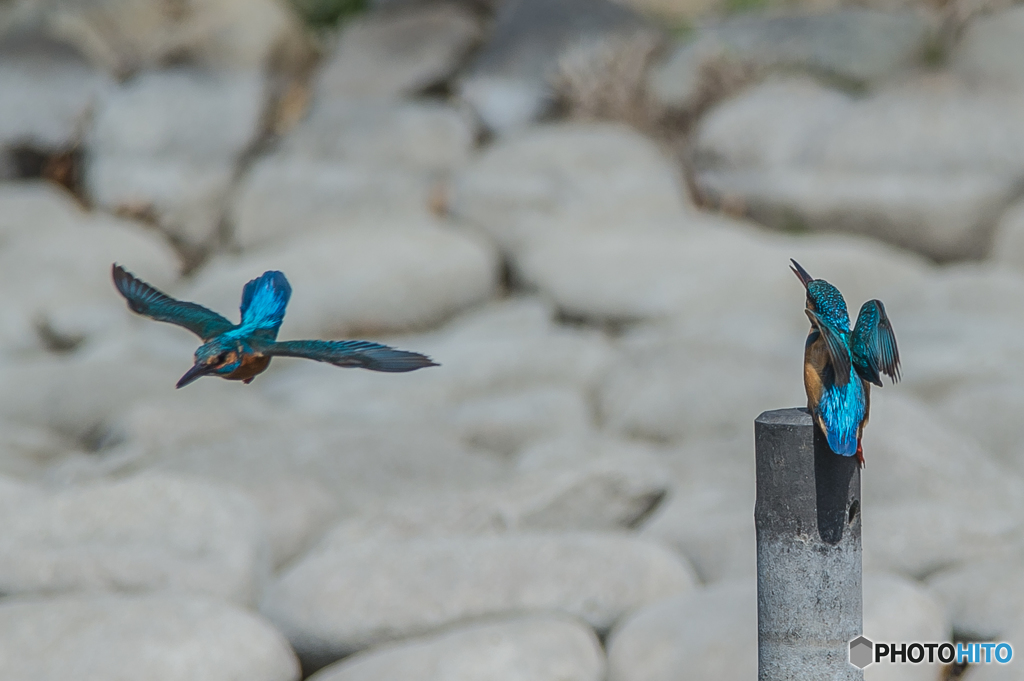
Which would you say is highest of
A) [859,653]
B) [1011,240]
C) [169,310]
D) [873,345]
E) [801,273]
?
[169,310]

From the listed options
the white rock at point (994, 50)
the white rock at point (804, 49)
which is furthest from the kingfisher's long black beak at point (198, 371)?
the white rock at point (804, 49)

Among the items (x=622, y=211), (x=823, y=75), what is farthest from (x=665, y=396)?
(x=823, y=75)

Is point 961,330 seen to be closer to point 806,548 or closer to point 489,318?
point 489,318

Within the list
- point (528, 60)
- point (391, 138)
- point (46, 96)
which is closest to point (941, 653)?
point (391, 138)

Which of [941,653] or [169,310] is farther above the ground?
[169,310]

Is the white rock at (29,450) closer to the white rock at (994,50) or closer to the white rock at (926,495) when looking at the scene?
the white rock at (926,495)

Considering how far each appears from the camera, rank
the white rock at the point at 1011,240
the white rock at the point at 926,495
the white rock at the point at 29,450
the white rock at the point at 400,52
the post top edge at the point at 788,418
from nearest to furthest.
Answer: the post top edge at the point at 788,418
the white rock at the point at 926,495
the white rock at the point at 29,450
the white rock at the point at 1011,240
the white rock at the point at 400,52

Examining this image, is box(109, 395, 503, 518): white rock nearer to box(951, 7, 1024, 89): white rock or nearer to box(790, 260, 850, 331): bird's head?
box(790, 260, 850, 331): bird's head

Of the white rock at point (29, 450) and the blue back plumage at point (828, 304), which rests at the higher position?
the blue back plumage at point (828, 304)

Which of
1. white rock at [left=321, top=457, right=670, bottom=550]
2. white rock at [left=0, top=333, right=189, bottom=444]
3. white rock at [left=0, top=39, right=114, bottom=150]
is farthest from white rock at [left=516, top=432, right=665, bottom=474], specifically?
white rock at [left=0, top=39, right=114, bottom=150]
